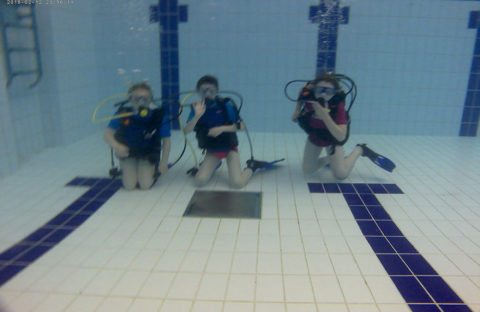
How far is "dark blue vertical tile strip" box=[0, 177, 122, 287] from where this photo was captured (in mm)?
2211

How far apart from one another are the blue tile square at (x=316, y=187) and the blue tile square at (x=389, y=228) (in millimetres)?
717

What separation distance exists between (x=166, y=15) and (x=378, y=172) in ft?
12.3

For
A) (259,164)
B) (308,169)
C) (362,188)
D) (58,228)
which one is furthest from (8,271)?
(362,188)

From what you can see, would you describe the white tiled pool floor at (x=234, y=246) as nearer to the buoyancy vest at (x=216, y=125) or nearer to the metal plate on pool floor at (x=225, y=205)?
the metal plate on pool floor at (x=225, y=205)

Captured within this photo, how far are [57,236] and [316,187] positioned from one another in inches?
87.7

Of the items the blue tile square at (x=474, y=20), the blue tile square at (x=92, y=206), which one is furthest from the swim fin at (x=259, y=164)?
the blue tile square at (x=474, y=20)

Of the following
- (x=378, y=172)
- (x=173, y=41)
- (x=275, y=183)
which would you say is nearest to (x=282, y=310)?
(x=275, y=183)

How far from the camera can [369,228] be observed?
8.79ft

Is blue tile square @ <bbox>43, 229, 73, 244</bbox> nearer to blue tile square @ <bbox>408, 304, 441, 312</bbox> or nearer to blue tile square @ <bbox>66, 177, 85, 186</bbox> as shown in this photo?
blue tile square @ <bbox>66, 177, 85, 186</bbox>

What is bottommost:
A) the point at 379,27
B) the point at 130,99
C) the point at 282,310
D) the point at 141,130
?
the point at 282,310

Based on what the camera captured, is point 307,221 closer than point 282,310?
No

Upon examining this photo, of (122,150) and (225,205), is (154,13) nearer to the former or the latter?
(122,150)

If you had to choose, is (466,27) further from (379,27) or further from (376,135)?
(376,135)

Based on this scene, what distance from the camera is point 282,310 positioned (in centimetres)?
182
